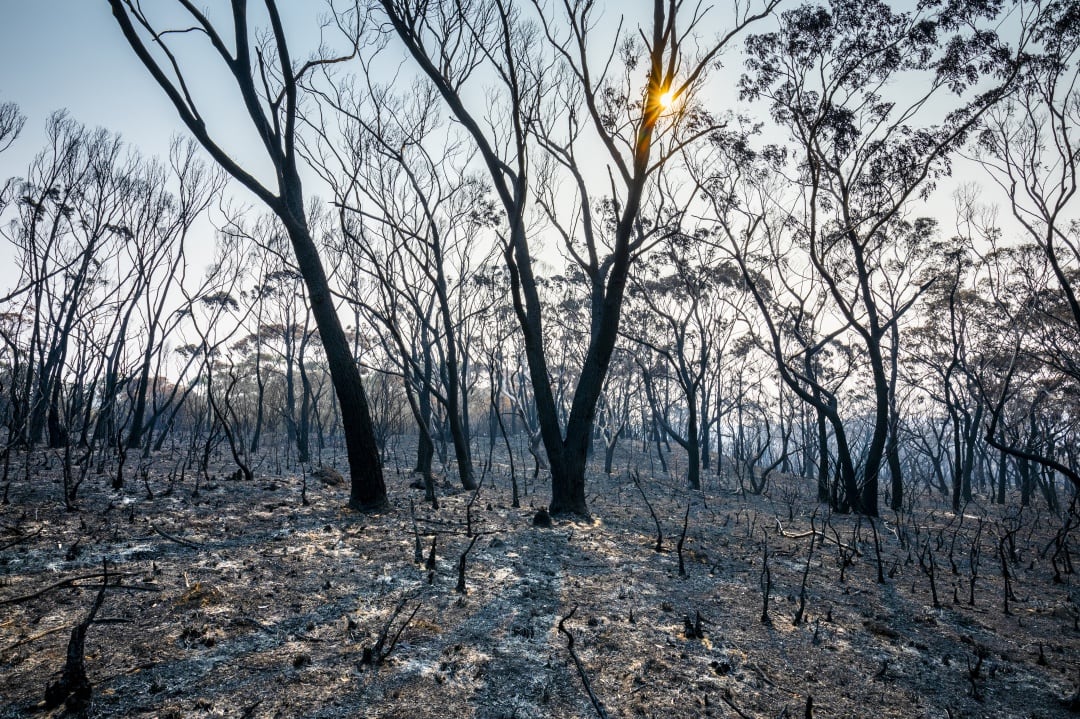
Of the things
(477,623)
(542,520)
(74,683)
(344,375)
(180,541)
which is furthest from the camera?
(542,520)

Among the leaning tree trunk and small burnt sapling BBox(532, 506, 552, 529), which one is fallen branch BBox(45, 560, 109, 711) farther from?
small burnt sapling BBox(532, 506, 552, 529)

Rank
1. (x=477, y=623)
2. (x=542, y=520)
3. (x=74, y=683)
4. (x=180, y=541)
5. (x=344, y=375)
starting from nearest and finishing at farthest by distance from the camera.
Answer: (x=74, y=683) < (x=477, y=623) < (x=180, y=541) < (x=344, y=375) < (x=542, y=520)

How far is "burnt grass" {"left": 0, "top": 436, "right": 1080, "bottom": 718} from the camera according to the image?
2652 mm

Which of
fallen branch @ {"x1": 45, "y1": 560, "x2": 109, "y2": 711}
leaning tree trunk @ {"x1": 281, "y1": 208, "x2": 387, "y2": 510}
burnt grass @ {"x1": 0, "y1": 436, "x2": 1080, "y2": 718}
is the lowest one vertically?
burnt grass @ {"x1": 0, "y1": 436, "x2": 1080, "y2": 718}

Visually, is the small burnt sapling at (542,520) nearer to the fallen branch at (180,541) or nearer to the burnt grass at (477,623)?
the burnt grass at (477,623)

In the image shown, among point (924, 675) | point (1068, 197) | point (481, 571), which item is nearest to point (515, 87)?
point (481, 571)

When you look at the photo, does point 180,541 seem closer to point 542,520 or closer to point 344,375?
point 344,375

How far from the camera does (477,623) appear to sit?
3.57 m

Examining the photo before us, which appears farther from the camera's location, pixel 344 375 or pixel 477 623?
pixel 344 375

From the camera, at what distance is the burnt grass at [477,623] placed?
265 centimetres

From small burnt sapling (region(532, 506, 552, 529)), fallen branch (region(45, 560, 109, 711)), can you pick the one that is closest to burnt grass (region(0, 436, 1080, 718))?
fallen branch (region(45, 560, 109, 711))

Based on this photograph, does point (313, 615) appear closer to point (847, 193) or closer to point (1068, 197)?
point (847, 193)

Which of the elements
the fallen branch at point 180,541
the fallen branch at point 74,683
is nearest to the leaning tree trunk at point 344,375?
the fallen branch at point 180,541

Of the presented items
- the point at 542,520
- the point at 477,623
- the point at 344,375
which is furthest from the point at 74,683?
the point at 542,520
